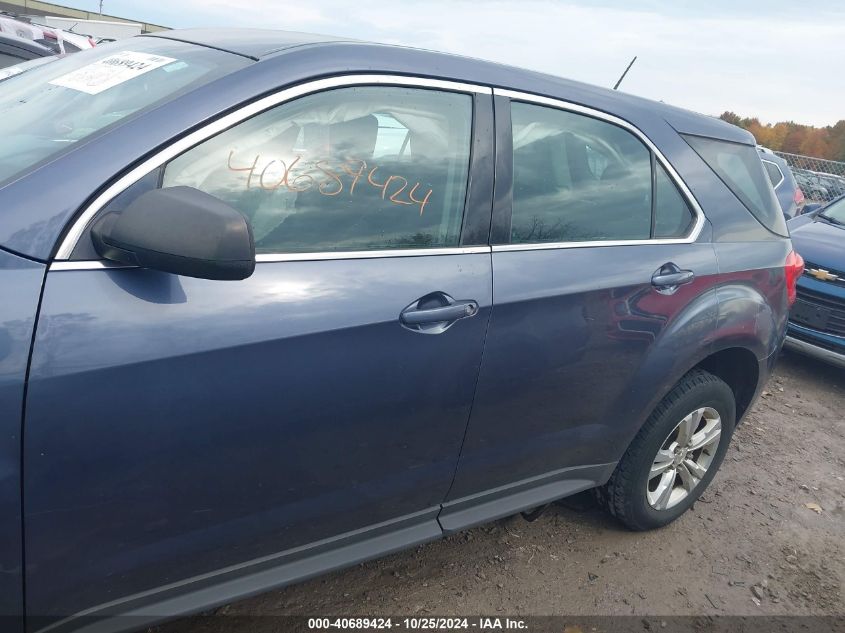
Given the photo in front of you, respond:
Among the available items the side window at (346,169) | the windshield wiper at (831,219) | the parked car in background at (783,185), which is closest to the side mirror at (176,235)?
the side window at (346,169)

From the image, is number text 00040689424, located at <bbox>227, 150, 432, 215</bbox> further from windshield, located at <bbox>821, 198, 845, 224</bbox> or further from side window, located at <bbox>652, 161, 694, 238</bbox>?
windshield, located at <bbox>821, 198, 845, 224</bbox>

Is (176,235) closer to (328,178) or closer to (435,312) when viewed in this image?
(328,178)

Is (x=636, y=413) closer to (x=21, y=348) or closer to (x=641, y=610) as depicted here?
(x=641, y=610)

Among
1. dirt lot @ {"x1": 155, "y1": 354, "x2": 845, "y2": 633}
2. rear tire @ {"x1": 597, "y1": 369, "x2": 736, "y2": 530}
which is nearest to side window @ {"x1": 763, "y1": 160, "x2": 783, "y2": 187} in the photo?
dirt lot @ {"x1": 155, "y1": 354, "x2": 845, "y2": 633}

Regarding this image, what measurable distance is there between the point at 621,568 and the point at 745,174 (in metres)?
1.79

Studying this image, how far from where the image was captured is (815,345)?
5.71 meters

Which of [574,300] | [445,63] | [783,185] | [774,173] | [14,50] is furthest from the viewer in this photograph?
[774,173]

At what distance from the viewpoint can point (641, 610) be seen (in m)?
2.86

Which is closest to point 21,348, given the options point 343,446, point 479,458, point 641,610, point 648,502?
point 343,446

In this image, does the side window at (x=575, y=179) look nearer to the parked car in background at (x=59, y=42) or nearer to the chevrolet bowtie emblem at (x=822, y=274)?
the chevrolet bowtie emblem at (x=822, y=274)

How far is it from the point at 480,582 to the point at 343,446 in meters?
1.19

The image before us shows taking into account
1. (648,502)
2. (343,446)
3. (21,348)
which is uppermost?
(21,348)

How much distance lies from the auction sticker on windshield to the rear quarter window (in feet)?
6.74

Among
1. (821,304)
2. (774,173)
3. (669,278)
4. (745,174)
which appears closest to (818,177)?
(774,173)
